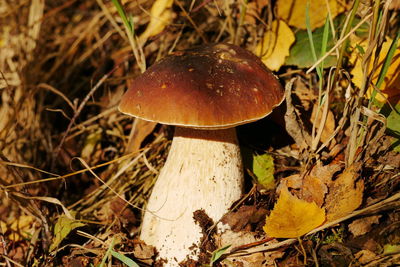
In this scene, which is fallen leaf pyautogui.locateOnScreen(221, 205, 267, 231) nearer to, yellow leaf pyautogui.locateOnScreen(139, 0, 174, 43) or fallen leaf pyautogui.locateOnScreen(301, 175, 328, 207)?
fallen leaf pyautogui.locateOnScreen(301, 175, 328, 207)

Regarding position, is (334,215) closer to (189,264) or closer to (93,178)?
(189,264)

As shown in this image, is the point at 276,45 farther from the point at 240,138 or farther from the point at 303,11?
the point at 240,138

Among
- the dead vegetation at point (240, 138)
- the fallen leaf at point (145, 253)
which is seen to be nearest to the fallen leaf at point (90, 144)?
the dead vegetation at point (240, 138)

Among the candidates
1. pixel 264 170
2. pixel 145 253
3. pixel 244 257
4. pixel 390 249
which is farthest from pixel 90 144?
pixel 390 249

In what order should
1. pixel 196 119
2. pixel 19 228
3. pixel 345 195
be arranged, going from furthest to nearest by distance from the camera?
1. pixel 19 228
2. pixel 345 195
3. pixel 196 119

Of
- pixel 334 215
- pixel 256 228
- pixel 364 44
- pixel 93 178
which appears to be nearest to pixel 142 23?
pixel 93 178

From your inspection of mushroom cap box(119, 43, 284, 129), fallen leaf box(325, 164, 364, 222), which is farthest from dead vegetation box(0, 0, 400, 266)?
mushroom cap box(119, 43, 284, 129)
